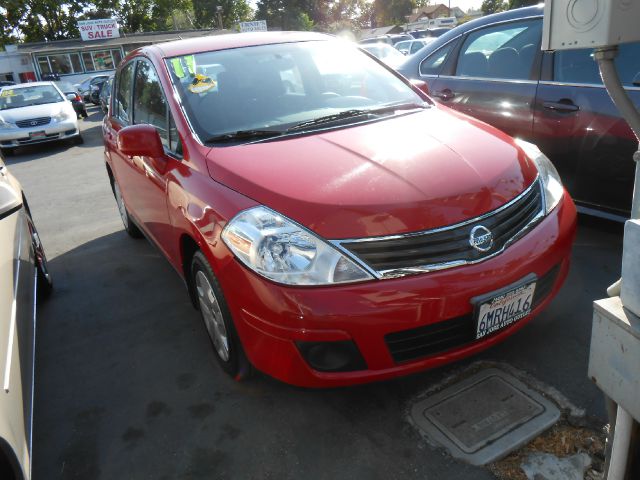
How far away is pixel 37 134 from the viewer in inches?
416

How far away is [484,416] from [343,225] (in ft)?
3.34

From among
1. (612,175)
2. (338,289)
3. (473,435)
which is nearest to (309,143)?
(338,289)

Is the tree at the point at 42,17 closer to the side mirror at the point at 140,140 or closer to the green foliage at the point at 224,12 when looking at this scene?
the green foliage at the point at 224,12

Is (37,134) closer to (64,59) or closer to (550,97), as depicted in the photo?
(550,97)

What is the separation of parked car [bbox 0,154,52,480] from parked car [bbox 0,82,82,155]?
866 cm

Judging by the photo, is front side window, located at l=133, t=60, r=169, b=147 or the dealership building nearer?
front side window, located at l=133, t=60, r=169, b=147

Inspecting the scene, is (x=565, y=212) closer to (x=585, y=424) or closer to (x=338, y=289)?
(x=585, y=424)

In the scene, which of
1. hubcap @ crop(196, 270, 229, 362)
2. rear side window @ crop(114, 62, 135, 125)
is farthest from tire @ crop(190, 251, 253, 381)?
rear side window @ crop(114, 62, 135, 125)

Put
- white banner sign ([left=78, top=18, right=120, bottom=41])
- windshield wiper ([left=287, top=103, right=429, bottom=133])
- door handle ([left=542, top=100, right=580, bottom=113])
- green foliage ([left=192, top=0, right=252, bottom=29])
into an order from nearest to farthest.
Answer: windshield wiper ([left=287, top=103, right=429, bottom=133]) → door handle ([left=542, top=100, right=580, bottom=113]) → white banner sign ([left=78, top=18, right=120, bottom=41]) → green foliage ([left=192, top=0, right=252, bottom=29])

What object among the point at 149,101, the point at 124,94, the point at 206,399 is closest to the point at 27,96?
the point at 124,94

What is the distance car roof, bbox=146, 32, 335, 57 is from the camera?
328 centimetres

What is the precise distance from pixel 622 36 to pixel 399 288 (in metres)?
1.07

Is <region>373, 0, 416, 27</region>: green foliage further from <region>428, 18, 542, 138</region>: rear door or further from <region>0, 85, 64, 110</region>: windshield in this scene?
<region>428, 18, 542, 138</region>: rear door

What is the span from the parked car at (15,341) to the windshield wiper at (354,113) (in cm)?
139
